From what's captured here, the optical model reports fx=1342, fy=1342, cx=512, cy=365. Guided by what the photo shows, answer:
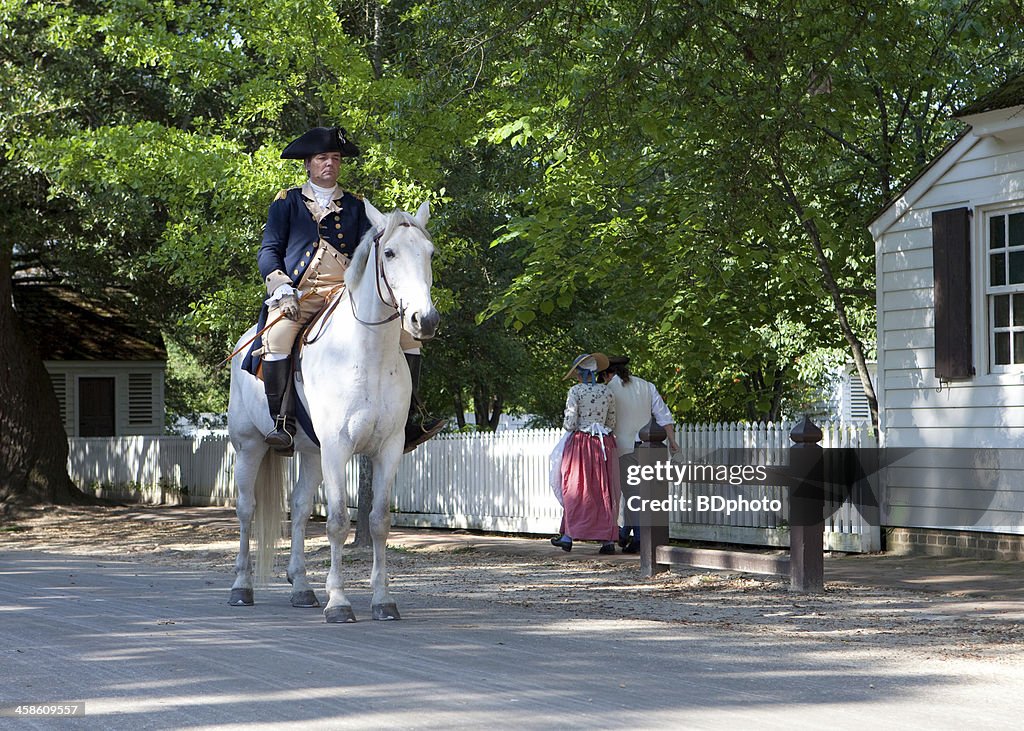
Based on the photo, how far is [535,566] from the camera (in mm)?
14234

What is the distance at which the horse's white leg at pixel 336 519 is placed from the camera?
29.5 ft

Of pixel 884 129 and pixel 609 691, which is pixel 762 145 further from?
pixel 609 691

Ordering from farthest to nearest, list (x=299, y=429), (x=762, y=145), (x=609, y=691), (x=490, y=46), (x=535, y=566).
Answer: (x=762, y=145), (x=535, y=566), (x=490, y=46), (x=299, y=429), (x=609, y=691)

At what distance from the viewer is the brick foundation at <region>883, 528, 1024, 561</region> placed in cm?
1376

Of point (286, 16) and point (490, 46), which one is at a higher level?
point (286, 16)

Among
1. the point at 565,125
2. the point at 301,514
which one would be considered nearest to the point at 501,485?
the point at 565,125

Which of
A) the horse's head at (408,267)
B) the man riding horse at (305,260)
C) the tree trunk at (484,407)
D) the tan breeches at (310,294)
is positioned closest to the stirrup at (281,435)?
the man riding horse at (305,260)

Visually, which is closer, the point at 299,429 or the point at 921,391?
the point at 299,429

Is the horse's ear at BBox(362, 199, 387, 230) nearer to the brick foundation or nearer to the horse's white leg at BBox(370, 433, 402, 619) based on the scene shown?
the horse's white leg at BBox(370, 433, 402, 619)

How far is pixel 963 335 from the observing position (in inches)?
557

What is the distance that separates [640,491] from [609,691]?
6745mm

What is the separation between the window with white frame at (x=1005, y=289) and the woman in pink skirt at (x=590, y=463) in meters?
4.13

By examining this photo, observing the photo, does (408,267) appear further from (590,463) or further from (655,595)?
(590,463)

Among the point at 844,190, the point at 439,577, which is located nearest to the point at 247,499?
the point at 439,577
